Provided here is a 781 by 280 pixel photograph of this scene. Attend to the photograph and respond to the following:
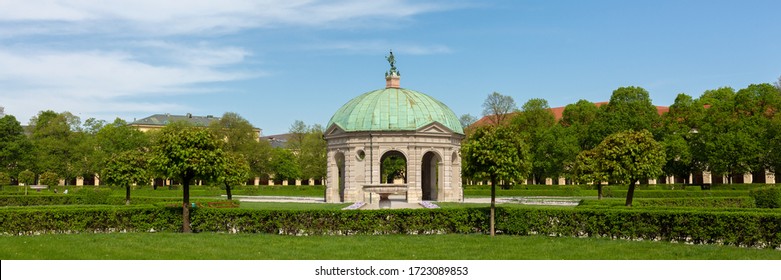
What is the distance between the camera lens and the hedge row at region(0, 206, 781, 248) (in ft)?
73.6

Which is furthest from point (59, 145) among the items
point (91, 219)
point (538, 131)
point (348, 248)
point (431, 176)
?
point (348, 248)

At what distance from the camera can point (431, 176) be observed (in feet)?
192

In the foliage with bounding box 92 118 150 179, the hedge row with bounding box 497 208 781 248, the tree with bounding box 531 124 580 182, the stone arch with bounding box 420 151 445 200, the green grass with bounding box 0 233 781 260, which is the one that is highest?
the foliage with bounding box 92 118 150 179

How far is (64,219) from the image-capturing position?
87.6ft

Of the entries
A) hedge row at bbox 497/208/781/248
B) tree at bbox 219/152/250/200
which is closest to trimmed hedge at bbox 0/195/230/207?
tree at bbox 219/152/250/200

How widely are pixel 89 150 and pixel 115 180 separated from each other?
52880 mm

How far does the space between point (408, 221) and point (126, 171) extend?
28379 mm

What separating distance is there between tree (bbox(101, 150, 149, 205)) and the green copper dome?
14.2 m

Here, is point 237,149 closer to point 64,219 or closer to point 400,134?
point 400,134

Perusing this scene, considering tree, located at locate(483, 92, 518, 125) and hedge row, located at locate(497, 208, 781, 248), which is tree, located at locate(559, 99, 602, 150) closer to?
A: tree, located at locate(483, 92, 518, 125)

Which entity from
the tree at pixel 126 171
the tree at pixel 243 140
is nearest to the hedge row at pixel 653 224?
the tree at pixel 126 171

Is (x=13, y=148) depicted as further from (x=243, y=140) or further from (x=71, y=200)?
(x=71, y=200)

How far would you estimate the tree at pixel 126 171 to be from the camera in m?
47.6

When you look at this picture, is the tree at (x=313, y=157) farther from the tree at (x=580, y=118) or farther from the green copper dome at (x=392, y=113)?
the green copper dome at (x=392, y=113)
